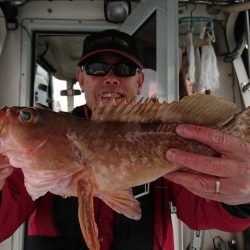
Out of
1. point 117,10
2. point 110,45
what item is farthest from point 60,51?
point 110,45

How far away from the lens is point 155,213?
2062 mm

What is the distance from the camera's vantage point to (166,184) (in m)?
2.10

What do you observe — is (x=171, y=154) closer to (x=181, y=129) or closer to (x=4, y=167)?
(x=181, y=129)

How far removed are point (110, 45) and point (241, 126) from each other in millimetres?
1318

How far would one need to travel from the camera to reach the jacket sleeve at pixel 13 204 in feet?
5.77

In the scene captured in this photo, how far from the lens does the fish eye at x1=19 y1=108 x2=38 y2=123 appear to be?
130 cm

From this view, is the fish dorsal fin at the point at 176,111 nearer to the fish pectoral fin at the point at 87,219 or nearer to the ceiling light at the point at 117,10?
the fish pectoral fin at the point at 87,219

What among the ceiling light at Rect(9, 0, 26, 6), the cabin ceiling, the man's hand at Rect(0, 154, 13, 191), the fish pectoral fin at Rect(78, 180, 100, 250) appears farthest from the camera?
the cabin ceiling

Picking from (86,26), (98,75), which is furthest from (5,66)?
(98,75)

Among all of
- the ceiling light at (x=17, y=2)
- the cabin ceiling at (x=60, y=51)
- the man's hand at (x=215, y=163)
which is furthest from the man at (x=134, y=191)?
the ceiling light at (x=17, y=2)

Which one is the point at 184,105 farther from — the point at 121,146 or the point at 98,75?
the point at 98,75

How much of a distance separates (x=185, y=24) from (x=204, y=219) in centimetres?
278

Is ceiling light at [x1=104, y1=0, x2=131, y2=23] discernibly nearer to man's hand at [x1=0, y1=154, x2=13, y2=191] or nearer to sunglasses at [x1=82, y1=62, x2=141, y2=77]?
sunglasses at [x1=82, y1=62, x2=141, y2=77]

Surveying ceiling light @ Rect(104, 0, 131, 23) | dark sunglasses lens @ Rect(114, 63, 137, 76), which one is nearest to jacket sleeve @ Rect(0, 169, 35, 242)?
dark sunglasses lens @ Rect(114, 63, 137, 76)
